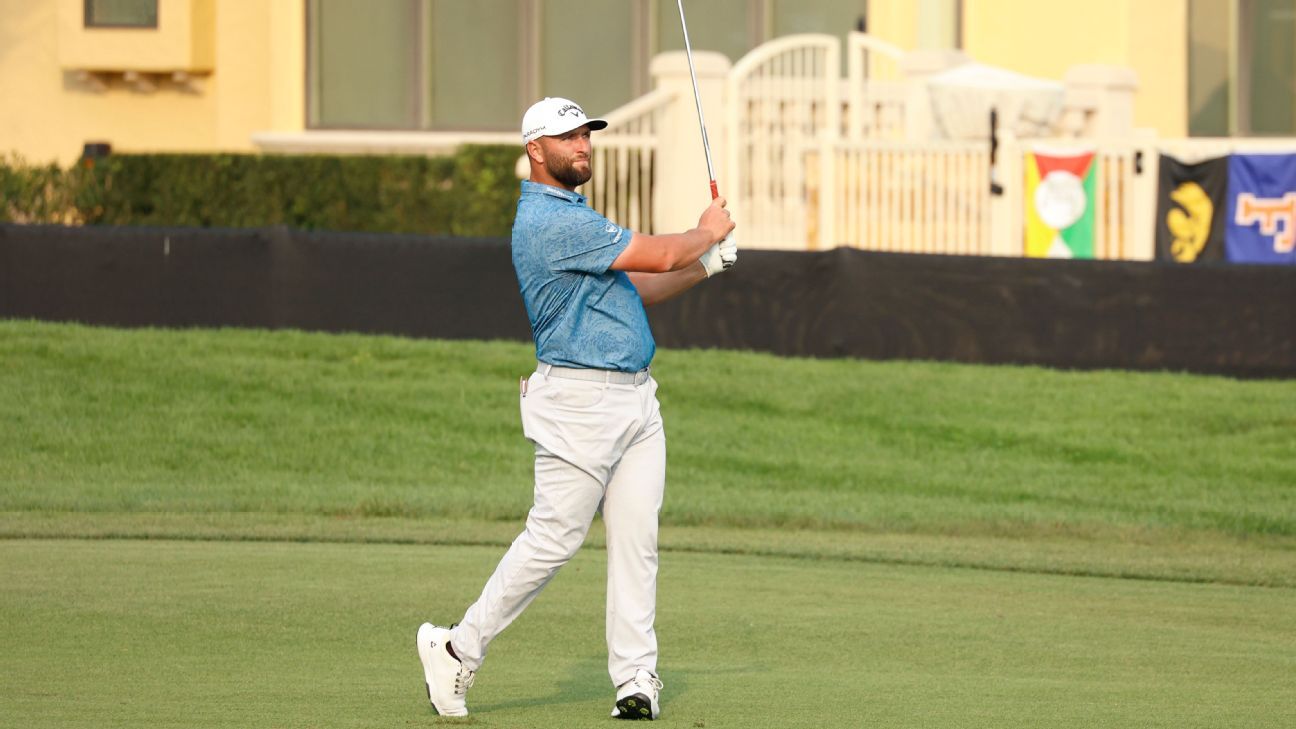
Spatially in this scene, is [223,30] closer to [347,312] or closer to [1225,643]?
[347,312]

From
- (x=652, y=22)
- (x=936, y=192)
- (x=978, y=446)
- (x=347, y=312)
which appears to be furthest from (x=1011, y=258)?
(x=652, y=22)

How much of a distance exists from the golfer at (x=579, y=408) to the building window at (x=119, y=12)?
718 inches

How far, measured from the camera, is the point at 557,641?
7.93 metres

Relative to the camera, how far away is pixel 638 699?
6.27 metres

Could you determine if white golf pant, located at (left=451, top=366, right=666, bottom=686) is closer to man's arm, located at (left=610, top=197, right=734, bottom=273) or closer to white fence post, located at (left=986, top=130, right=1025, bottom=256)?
man's arm, located at (left=610, top=197, right=734, bottom=273)

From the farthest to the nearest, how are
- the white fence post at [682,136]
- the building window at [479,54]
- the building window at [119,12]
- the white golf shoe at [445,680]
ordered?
the building window at [479,54] < the building window at [119,12] < the white fence post at [682,136] < the white golf shoe at [445,680]

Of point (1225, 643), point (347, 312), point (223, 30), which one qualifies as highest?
point (223, 30)

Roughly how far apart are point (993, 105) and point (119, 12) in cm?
1016

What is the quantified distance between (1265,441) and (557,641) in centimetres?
813

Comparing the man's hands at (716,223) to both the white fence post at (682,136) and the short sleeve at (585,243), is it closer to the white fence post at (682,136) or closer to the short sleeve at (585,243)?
the short sleeve at (585,243)

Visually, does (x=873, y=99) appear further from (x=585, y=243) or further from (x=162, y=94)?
(x=585, y=243)

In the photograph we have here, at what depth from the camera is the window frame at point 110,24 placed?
77.0ft

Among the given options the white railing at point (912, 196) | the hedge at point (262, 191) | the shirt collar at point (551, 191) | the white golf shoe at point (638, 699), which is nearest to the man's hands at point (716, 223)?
the shirt collar at point (551, 191)

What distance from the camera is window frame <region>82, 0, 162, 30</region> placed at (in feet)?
77.0
